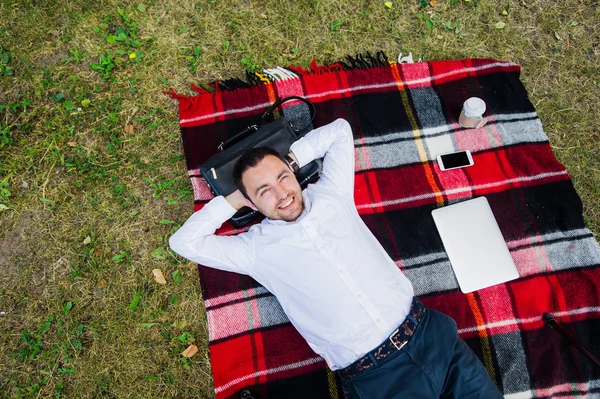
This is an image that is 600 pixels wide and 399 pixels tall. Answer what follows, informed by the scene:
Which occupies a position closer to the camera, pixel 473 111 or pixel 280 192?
pixel 280 192

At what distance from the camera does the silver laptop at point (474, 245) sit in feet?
10.2

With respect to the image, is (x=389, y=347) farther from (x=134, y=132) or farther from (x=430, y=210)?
(x=134, y=132)

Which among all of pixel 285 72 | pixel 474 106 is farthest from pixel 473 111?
pixel 285 72

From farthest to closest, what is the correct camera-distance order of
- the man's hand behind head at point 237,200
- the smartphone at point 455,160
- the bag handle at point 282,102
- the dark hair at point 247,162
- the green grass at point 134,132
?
1. the smartphone at point 455,160
2. the bag handle at point 282,102
3. the green grass at point 134,132
4. the man's hand behind head at point 237,200
5. the dark hair at point 247,162

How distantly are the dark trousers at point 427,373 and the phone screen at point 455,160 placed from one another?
134 cm

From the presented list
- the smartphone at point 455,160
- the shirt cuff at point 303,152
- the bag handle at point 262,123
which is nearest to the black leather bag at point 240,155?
the bag handle at point 262,123

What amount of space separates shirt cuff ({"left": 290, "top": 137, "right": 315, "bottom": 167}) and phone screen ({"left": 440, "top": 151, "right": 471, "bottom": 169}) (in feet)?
3.73

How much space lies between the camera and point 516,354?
303 cm

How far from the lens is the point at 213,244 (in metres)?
2.75

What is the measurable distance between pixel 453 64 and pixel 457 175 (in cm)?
101

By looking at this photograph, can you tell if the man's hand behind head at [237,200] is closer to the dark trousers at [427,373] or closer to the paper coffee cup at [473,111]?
the dark trousers at [427,373]

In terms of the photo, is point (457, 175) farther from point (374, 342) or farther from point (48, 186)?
point (48, 186)

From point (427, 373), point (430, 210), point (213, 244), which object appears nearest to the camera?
point (427, 373)

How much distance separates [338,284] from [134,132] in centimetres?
212
